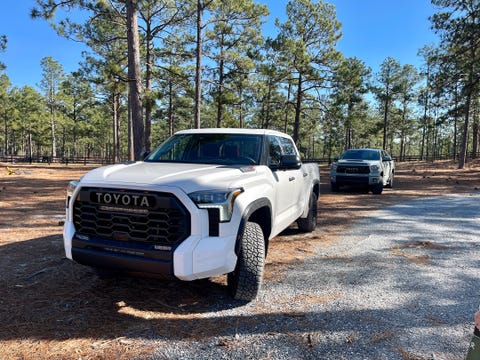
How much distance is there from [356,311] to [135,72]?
1056 cm

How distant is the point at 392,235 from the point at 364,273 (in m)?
2.53

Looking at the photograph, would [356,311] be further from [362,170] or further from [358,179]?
[362,170]

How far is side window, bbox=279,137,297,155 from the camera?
535cm

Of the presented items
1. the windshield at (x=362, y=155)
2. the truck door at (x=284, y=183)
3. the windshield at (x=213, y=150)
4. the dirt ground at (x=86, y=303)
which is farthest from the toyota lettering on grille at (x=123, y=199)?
the windshield at (x=362, y=155)

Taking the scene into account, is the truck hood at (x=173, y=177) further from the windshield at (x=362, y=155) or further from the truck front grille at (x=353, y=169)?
the windshield at (x=362, y=155)

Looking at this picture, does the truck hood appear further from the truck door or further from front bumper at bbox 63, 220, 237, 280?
the truck door

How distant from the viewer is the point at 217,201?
3.09 metres

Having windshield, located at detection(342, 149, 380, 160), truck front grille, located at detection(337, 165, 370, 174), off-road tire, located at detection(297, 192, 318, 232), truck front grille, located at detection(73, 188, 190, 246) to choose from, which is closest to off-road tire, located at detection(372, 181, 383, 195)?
truck front grille, located at detection(337, 165, 370, 174)

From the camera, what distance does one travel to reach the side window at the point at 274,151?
15.1 ft

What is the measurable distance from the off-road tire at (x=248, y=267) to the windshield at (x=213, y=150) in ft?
3.67

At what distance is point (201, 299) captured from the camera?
370 cm

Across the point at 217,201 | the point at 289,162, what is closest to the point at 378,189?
the point at 289,162

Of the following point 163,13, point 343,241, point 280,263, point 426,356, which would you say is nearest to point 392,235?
point 343,241

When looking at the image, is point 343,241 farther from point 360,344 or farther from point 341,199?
point 341,199
